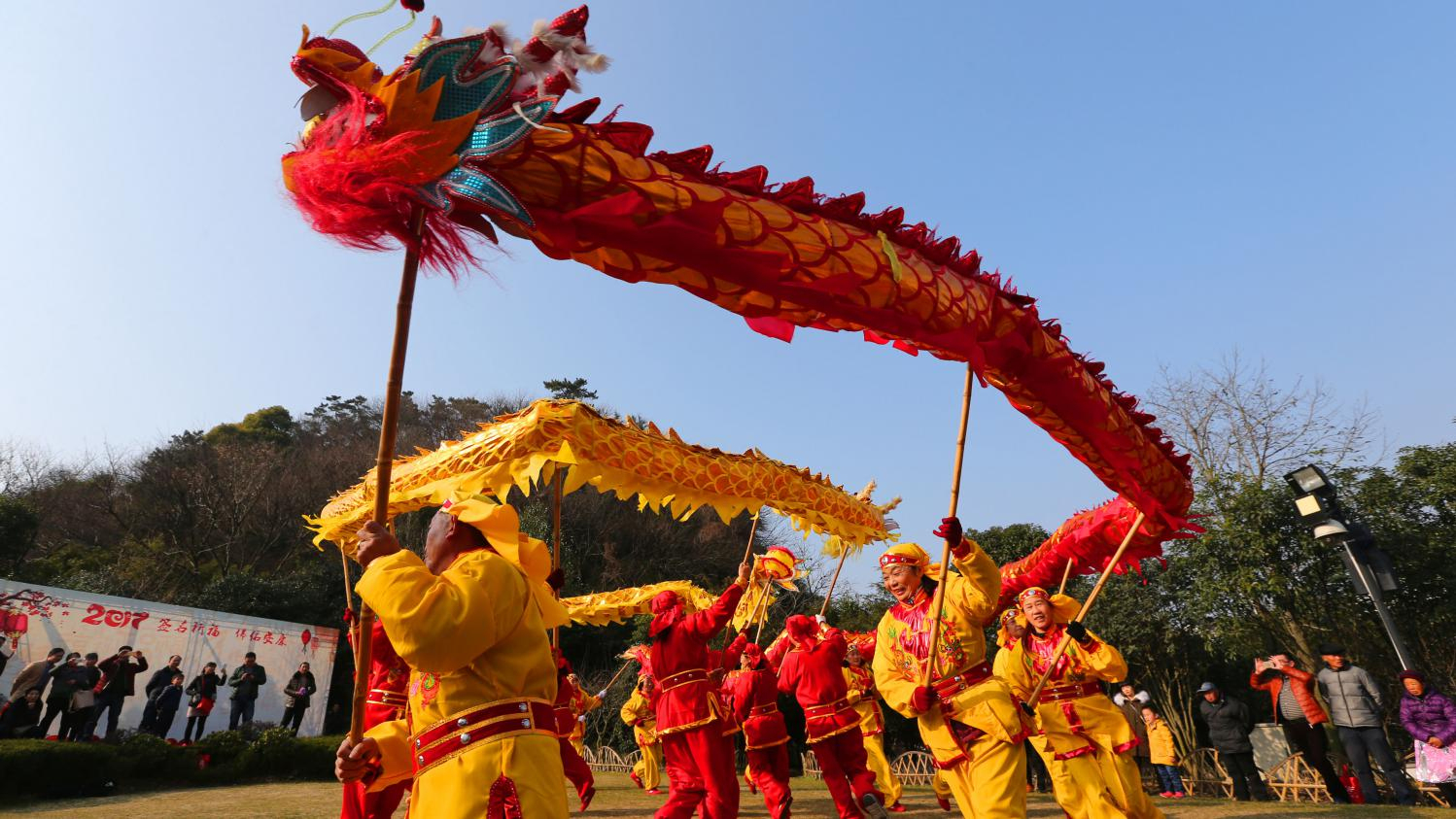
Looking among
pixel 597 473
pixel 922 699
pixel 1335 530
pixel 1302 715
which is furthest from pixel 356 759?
pixel 1302 715

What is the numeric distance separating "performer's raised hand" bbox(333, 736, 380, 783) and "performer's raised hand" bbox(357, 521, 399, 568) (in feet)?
1.72

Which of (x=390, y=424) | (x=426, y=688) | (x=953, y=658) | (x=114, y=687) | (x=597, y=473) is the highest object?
(x=597, y=473)

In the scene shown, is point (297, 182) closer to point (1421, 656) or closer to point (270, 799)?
point (270, 799)

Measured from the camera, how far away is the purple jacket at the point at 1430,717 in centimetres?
719

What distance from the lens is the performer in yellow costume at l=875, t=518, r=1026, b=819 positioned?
4.41 m

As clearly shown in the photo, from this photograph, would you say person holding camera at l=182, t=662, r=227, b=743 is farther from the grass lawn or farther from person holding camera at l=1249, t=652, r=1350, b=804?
person holding camera at l=1249, t=652, r=1350, b=804

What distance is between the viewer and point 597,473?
6793 mm

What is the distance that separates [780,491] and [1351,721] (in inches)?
213

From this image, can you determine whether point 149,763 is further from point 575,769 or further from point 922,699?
point 922,699

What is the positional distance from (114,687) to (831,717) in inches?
463

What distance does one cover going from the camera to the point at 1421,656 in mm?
12234

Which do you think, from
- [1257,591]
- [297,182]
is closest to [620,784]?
[1257,591]

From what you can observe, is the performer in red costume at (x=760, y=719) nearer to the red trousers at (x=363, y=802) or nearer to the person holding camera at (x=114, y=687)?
the red trousers at (x=363, y=802)

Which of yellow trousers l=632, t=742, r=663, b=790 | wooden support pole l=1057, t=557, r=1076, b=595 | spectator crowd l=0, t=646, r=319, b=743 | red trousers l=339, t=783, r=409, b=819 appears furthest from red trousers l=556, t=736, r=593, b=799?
spectator crowd l=0, t=646, r=319, b=743
